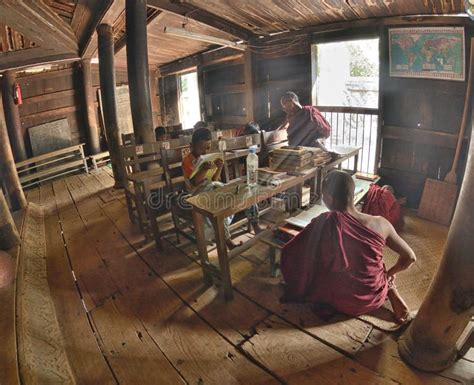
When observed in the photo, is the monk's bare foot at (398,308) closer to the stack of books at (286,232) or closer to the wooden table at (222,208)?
the stack of books at (286,232)

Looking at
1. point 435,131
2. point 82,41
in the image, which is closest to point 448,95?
point 435,131

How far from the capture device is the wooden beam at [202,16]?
5.47 m

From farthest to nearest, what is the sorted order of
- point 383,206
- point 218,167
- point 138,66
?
point 138,66 < point 383,206 < point 218,167

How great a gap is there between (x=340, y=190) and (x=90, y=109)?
946 cm

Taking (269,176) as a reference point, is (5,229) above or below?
below

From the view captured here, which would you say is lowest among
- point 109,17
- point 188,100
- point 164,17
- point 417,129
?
point 417,129

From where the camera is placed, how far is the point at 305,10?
198 inches

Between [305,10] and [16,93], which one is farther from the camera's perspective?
[16,93]

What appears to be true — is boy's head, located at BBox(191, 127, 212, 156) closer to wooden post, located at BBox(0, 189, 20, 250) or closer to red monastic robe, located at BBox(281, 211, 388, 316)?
red monastic robe, located at BBox(281, 211, 388, 316)

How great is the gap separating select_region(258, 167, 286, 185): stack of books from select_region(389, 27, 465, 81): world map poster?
10.5 ft

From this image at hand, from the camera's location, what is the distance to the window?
469 inches

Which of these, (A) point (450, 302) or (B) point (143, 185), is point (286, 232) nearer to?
(A) point (450, 302)

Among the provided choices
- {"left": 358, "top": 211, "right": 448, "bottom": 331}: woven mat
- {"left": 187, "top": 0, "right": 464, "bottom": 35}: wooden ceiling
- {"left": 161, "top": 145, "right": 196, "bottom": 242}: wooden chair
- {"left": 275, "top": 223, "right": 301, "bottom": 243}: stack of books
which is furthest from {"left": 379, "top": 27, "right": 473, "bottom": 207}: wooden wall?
{"left": 161, "top": 145, "right": 196, "bottom": 242}: wooden chair

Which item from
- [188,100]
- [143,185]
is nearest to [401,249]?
[143,185]
